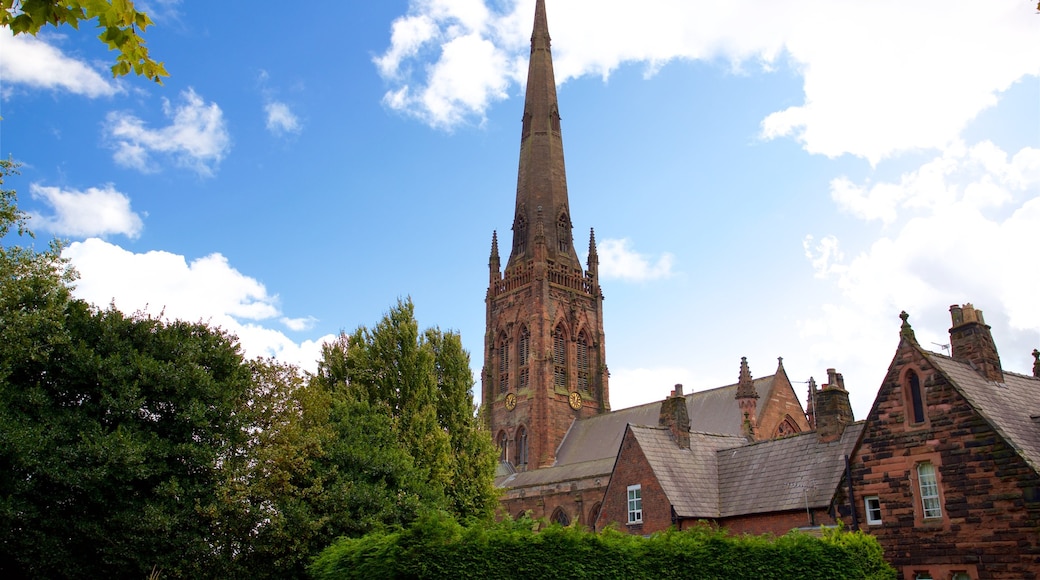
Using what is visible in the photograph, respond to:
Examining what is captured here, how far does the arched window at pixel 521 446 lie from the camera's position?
6875 cm

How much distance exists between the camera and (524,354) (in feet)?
235

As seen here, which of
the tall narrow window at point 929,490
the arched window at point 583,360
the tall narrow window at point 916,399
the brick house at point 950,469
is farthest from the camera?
the arched window at point 583,360

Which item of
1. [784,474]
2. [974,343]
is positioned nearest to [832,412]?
[784,474]

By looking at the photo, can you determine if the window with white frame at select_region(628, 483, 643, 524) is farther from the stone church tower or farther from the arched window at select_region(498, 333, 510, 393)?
the arched window at select_region(498, 333, 510, 393)

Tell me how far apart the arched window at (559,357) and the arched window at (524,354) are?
230 centimetres

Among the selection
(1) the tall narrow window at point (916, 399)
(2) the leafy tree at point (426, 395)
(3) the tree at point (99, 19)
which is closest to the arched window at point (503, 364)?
(2) the leafy tree at point (426, 395)

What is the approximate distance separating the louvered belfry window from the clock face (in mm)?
1159

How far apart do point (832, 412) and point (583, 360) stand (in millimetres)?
45551

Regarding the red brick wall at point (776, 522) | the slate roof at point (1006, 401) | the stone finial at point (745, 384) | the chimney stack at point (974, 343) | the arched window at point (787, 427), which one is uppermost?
the stone finial at point (745, 384)

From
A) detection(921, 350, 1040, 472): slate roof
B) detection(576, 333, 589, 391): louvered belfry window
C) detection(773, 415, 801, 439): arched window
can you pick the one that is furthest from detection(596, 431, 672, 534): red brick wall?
detection(576, 333, 589, 391): louvered belfry window

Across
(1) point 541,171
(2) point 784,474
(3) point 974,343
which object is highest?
(1) point 541,171

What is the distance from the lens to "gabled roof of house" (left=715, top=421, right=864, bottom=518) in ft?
86.8

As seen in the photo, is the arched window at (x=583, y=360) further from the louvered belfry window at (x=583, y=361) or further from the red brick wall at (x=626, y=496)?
the red brick wall at (x=626, y=496)

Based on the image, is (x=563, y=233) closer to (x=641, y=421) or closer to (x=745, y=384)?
(x=641, y=421)
